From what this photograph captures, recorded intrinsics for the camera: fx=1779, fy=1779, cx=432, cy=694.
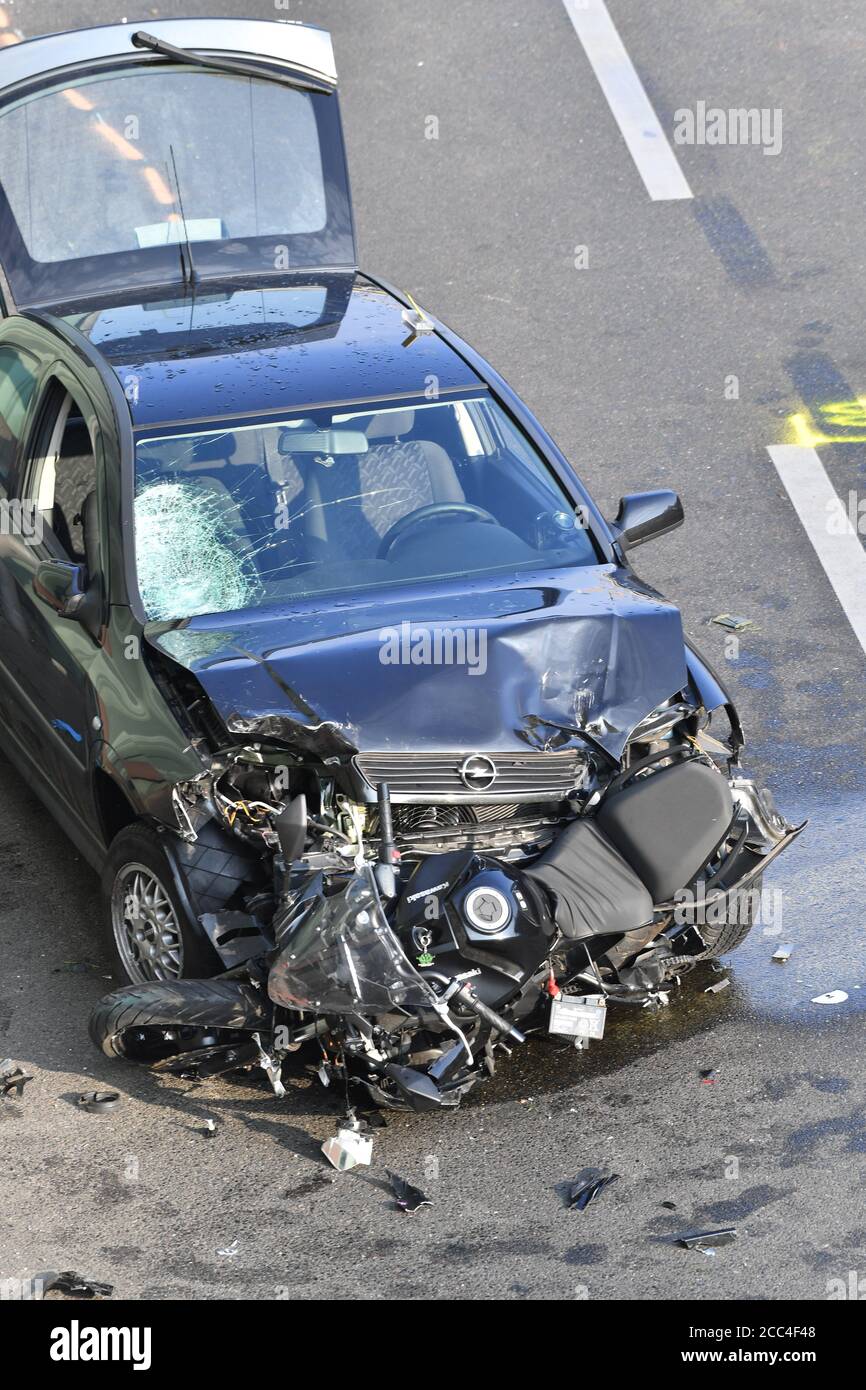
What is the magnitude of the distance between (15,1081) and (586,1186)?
76.8 inches

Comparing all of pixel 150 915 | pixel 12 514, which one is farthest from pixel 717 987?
pixel 12 514

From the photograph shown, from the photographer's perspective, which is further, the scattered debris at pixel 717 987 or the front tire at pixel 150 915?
the scattered debris at pixel 717 987

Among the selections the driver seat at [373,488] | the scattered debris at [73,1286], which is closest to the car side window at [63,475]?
the driver seat at [373,488]

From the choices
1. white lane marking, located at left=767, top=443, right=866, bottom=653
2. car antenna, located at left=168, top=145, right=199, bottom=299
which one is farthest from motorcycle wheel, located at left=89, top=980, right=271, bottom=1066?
white lane marking, located at left=767, top=443, right=866, bottom=653

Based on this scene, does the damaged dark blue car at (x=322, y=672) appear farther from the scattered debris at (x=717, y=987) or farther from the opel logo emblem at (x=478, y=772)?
the scattered debris at (x=717, y=987)

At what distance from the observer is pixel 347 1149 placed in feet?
18.1

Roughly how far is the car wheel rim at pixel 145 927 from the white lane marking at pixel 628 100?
8.40 meters

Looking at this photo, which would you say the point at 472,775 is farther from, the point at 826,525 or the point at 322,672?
the point at 826,525

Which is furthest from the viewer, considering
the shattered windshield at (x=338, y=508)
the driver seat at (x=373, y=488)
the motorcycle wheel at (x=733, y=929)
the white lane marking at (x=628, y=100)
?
the white lane marking at (x=628, y=100)

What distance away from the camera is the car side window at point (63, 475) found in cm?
685

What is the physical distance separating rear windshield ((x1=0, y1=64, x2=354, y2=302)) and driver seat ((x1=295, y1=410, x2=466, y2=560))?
5.64 ft

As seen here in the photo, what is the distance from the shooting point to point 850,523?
962cm

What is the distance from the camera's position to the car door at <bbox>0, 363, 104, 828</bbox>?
654 cm
